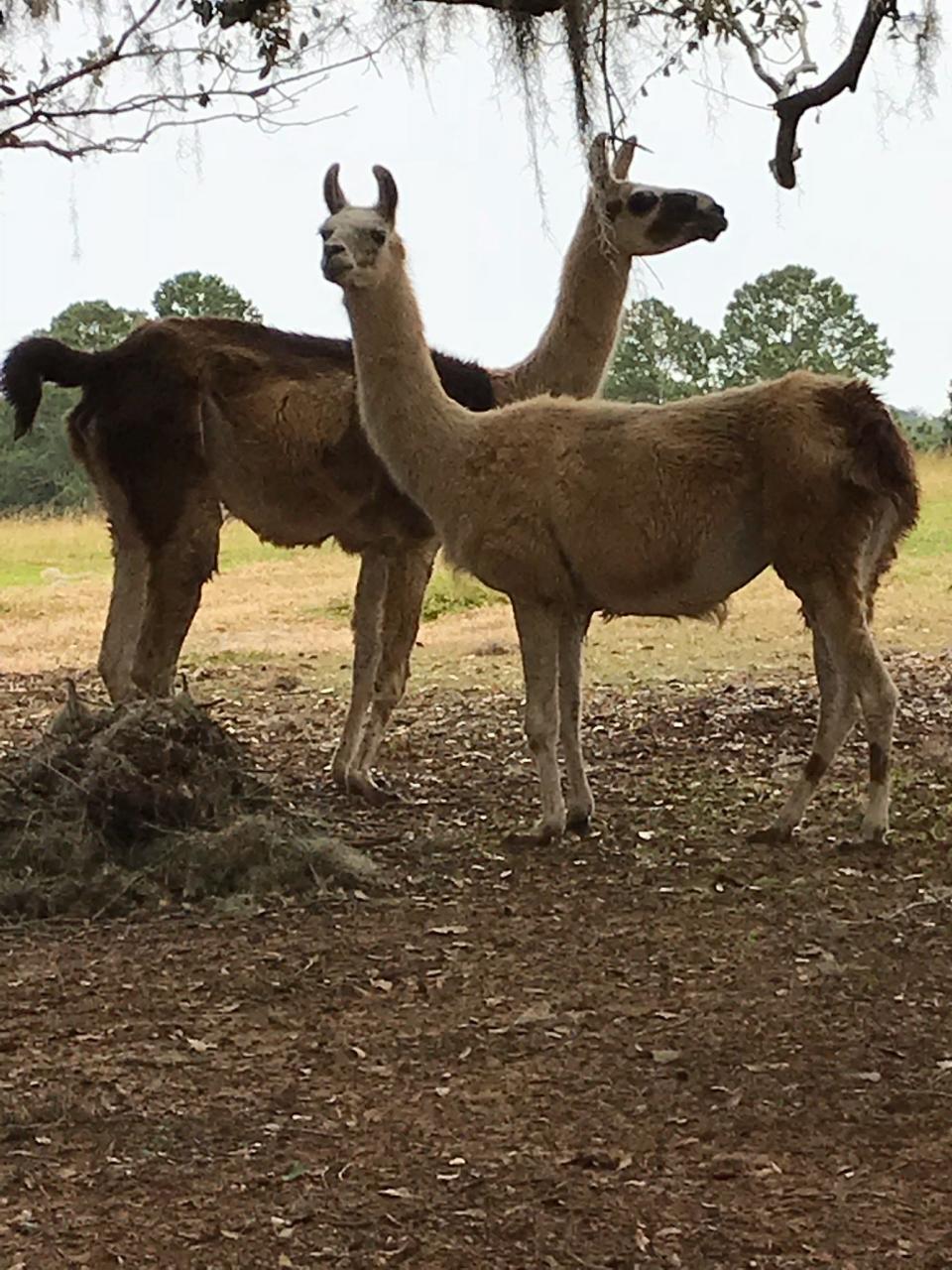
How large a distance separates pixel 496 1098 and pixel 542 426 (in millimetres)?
3062

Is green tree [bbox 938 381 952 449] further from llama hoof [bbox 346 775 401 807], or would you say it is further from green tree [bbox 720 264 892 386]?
llama hoof [bbox 346 775 401 807]

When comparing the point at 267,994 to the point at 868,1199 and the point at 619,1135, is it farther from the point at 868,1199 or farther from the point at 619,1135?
the point at 868,1199

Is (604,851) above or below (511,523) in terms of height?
below

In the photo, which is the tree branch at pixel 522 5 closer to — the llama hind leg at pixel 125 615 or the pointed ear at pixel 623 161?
the pointed ear at pixel 623 161

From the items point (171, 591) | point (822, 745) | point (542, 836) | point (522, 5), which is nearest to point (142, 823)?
point (542, 836)

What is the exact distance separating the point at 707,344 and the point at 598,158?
13.0 meters

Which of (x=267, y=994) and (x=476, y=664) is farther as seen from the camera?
(x=476, y=664)

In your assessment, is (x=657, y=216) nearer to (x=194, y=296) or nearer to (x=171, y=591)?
(x=171, y=591)

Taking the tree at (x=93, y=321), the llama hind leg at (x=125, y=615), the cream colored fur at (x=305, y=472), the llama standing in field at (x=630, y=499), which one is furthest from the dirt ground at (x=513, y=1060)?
the tree at (x=93, y=321)

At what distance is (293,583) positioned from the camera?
55.5ft

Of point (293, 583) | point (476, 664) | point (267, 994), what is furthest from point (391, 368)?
point (293, 583)

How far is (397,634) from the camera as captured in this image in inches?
287

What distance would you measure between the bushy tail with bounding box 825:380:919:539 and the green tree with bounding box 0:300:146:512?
1648 centimetres

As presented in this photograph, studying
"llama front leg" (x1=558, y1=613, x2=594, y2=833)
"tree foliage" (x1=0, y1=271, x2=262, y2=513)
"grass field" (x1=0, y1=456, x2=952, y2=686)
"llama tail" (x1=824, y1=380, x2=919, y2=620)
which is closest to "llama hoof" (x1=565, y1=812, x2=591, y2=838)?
"llama front leg" (x1=558, y1=613, x2=594, y2=833)
